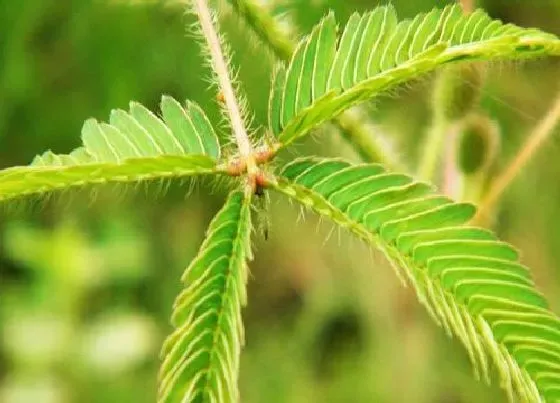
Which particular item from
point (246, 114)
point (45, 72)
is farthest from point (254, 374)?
point (246, 114)

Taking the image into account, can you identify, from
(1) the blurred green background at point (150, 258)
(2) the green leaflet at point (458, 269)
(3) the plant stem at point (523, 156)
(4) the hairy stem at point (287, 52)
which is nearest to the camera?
(2) the green leaflet at point (458, 269)

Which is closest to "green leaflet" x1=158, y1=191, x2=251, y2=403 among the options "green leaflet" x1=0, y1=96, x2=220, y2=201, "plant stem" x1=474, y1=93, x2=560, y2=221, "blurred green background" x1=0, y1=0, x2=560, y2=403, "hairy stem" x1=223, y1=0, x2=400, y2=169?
"green leaflet" x1=0, y1=96, x2=220, y2=201

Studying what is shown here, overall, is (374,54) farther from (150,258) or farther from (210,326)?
(150,258)

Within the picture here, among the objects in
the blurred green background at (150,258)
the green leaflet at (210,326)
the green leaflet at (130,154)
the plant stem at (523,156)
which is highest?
the blurred green background at (150,258)

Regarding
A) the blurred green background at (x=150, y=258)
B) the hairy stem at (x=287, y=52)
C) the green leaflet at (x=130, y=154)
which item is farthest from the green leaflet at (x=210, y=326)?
the blurred green background at (x=150, y=258)

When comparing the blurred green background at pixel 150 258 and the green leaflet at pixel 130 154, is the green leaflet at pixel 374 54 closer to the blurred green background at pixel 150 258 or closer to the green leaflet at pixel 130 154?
the green leaflet at pixel 130 154

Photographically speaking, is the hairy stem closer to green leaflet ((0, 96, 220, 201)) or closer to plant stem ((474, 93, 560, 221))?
plant stem ((474, 93, 560, 221))

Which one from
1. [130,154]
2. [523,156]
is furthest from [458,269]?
[523,156]
